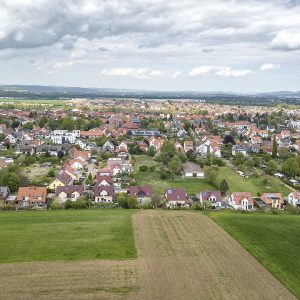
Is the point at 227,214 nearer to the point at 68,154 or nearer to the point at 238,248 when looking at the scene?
the point at 238,248

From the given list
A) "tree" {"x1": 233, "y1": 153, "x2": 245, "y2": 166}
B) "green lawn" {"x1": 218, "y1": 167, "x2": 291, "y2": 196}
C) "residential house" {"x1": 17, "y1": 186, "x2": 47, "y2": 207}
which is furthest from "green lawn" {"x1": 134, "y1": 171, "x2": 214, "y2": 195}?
"residential house" {"x1": 17, "y1": 186, "x2": 47, "y2": 207}

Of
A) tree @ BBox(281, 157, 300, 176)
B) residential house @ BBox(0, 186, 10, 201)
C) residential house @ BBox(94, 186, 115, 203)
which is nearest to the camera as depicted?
residential house @ BBox(0, 186, 10, 201)

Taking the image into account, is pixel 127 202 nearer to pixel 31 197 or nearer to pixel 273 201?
pixel 31 197

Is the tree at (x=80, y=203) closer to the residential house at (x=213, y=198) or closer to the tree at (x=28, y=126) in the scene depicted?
the residential house at (x=213, y=198)

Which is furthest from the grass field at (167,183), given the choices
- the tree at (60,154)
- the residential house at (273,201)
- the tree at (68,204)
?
the tree at (60,154)

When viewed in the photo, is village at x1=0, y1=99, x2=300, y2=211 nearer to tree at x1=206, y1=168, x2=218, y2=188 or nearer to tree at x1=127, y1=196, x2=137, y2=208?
tree at x1=127, y1=196, x2=137, y2=208

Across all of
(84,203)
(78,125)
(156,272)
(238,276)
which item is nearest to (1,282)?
(156,272)

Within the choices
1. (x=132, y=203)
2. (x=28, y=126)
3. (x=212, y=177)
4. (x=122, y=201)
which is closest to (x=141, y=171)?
(x=212, y=177)

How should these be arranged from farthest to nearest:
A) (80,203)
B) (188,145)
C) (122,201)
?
(188,145)
(122,201)
(80,203)
